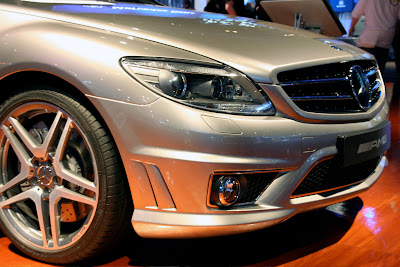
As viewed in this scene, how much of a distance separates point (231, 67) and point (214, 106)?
16cm

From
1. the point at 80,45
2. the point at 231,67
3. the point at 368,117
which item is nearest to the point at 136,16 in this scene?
the point at 80,45

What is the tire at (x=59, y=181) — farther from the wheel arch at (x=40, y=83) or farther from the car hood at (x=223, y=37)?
the car hood at (x=223, y=37)

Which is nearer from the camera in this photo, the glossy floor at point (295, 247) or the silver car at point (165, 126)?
the silver car at point (165, 126)

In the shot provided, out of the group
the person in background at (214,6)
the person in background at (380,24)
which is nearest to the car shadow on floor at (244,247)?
the person in background at (380,24)

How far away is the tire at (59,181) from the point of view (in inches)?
74.2

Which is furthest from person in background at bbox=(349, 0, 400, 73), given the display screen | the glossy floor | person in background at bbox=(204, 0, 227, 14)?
the display screen

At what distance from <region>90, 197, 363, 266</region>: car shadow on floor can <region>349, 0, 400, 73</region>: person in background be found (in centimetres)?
311

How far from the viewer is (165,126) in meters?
1.74

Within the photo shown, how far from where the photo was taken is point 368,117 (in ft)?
7.09

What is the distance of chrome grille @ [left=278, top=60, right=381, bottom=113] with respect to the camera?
1909mm

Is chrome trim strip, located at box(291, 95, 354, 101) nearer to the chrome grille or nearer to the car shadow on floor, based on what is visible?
the chrome grille

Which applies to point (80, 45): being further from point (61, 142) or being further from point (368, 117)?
point (368, 117)

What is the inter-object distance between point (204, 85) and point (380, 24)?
379 cm

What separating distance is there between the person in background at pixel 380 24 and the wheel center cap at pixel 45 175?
12.9ft
